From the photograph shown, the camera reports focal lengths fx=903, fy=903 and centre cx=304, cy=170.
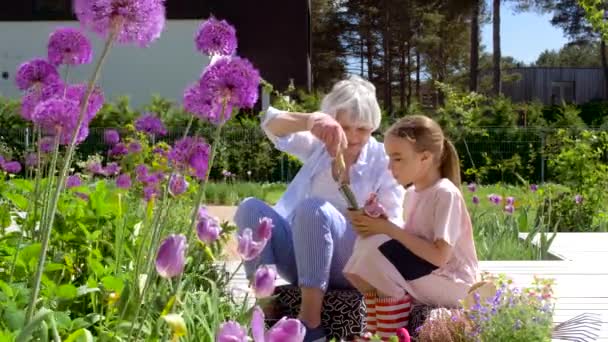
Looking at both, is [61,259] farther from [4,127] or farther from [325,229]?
[4,127]

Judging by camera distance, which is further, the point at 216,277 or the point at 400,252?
the point at 216,277

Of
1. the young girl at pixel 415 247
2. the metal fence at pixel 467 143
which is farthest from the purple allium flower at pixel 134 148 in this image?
the metal fence at pixel 467 143

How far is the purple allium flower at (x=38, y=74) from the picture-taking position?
80.4 inches

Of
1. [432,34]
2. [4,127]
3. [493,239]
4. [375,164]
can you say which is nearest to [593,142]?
[493,239]

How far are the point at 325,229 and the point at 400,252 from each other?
229mm

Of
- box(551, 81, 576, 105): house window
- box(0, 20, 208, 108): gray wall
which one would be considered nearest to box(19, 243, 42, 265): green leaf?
box(0, 20, 208, 108): gray wall

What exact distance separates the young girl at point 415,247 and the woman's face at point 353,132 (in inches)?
10.0

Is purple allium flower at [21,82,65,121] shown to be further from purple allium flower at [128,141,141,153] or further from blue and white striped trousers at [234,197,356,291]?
purple allium flower at [128,141,141,153]

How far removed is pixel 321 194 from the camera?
2.93 m

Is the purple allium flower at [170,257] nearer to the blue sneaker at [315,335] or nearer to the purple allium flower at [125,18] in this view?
the purple allium flower at [125,18]

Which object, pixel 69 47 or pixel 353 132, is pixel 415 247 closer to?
pixel 353 132

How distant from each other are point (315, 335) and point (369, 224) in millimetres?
405

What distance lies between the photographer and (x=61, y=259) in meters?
2.45

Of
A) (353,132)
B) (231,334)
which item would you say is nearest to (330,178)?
(353,132)
